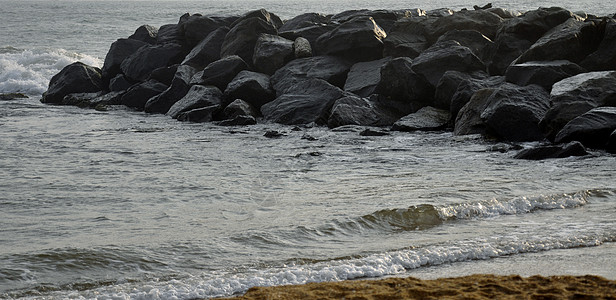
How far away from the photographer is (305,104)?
15.3m

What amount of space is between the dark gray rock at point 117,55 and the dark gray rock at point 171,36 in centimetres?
67

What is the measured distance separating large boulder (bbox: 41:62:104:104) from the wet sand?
55.7 feet

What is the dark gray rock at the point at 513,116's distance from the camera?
39.6ft

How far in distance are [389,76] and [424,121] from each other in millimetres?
1628

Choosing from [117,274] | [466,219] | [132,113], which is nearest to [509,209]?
[466,219]

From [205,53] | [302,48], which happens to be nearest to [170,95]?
[205,53]

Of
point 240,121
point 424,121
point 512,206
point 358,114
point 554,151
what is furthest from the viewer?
point 240,121

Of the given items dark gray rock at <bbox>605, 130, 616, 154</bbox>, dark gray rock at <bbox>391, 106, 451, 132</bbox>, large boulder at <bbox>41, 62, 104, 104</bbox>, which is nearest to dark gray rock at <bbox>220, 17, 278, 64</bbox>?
large boulder at <bbox>41, 62, 104, 104</bbox>

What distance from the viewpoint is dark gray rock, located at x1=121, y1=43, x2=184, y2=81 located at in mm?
20172

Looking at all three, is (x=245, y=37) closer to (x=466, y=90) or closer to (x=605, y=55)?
(x=466, y=90)

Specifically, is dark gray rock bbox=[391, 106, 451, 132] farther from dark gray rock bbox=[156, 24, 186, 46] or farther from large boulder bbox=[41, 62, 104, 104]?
large boulder bbox=[41, 62, 104, 104]

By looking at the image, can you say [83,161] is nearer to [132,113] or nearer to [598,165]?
[132,113]

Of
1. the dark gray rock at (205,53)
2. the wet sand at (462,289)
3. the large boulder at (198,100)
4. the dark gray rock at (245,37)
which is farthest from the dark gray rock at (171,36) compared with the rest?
the wet sand at (462,289)

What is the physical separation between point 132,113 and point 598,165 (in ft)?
38.3
